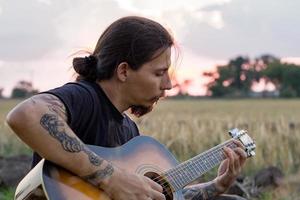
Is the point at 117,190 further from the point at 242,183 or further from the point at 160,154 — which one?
the point at 242,183

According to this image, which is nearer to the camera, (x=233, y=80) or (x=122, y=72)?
(x=122, y=72)

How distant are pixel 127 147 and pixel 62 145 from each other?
1.69ft

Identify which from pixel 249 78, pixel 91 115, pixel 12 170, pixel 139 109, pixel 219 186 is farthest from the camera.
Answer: pixel 249 78

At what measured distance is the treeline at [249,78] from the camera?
62031mm

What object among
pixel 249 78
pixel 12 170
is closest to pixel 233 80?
pixel 249 78

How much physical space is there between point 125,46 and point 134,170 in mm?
589

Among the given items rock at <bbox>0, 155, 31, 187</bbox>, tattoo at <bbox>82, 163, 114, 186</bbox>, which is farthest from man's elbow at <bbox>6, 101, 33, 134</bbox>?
rock at <bbox>0, 155, 31, 187</bbox>

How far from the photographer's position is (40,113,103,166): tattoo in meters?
3.11

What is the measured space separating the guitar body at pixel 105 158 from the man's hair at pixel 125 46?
376mm

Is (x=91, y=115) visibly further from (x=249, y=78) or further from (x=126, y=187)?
(x=249, y=78)

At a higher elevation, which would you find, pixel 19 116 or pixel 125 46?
pixel 125 46

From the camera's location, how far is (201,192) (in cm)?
438

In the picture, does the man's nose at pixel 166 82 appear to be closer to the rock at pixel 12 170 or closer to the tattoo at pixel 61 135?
the tattoo at pixel 61 135

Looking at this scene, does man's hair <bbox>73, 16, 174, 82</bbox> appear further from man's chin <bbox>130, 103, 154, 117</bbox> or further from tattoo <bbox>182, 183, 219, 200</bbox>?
tattoo <bbox>182, 183, 219, 200</bbox>
